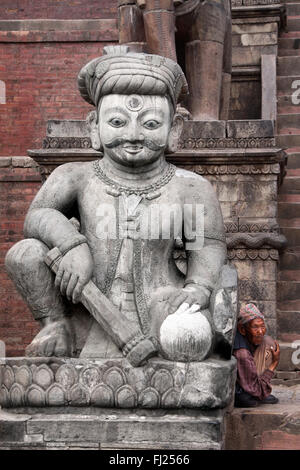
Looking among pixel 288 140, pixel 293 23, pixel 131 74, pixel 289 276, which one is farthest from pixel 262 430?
pixel 293 23

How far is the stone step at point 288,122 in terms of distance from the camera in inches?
408

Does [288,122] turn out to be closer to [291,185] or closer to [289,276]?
[291,185]

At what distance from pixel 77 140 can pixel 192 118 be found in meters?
1.04

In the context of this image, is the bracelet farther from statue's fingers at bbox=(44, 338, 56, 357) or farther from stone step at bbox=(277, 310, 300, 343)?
stone step at bbox=(277, 310, 300, 343)

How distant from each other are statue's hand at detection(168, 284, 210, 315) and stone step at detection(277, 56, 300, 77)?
6793mm

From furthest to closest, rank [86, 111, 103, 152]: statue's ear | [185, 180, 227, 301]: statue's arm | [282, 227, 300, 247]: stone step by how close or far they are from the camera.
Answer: [282, 227, 300, 247]: stone step
[86, 111, 103, 152]: statue's ear
[185, 180, 227, 301]: statue's arm

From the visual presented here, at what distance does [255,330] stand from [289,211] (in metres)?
3.63

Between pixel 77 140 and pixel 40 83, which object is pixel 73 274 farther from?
pixel 40 83

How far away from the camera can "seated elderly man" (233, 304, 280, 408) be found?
5223mm

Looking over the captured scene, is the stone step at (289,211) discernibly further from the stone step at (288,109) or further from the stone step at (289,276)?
the stone step at (288,109)

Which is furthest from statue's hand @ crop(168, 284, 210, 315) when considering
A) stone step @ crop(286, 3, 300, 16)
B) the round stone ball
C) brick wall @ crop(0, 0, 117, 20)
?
brick wall @ crop(0, 0, 117, 20)

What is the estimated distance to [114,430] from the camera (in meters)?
4.34

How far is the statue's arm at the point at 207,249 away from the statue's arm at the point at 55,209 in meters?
0.64

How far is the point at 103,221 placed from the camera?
4891mm
